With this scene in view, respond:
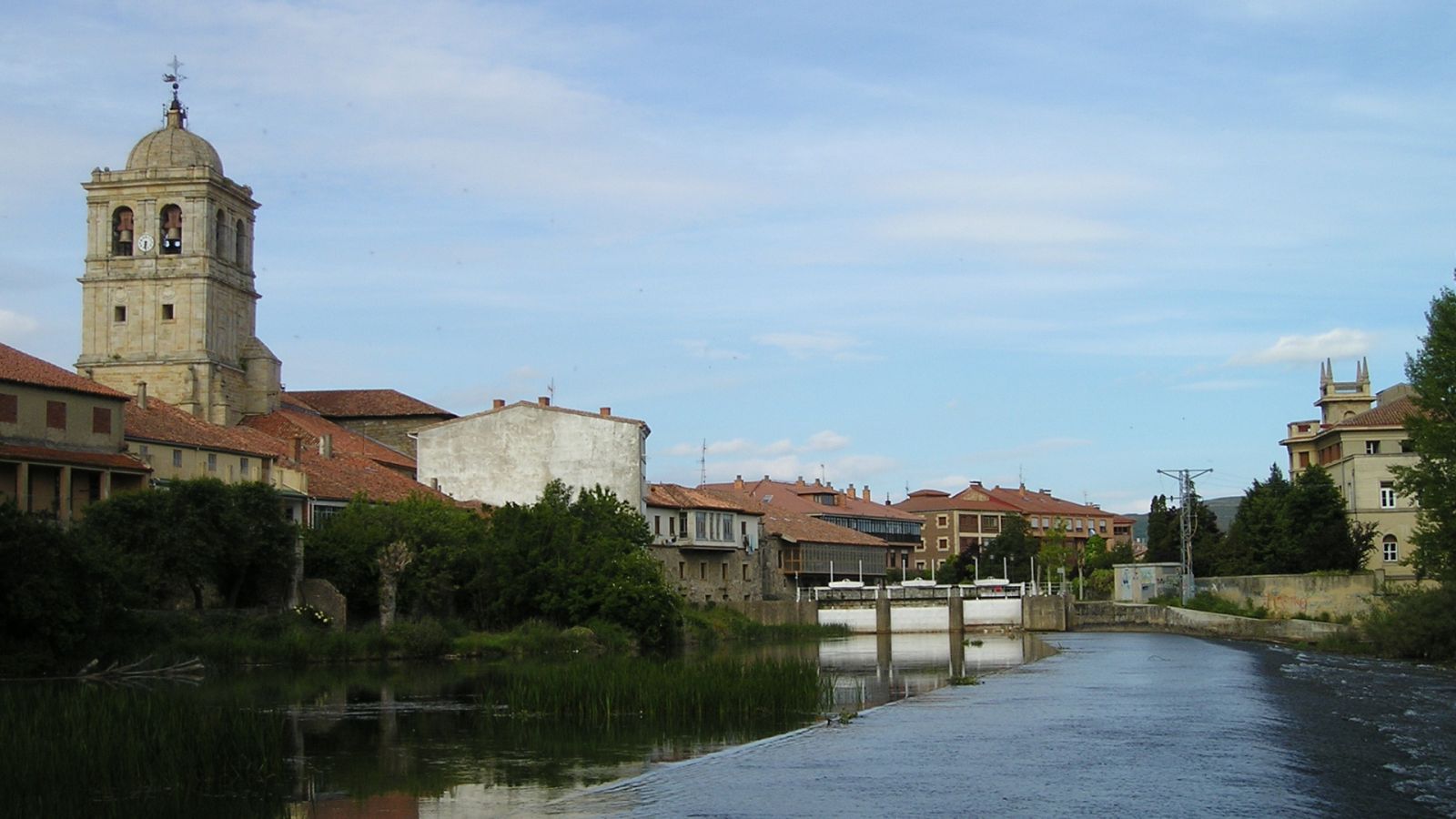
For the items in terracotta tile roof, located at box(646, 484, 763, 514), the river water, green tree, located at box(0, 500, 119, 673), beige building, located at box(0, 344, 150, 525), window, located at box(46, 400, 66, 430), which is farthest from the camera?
terracotta tile roof, located at box(646, 484, 763, 514)

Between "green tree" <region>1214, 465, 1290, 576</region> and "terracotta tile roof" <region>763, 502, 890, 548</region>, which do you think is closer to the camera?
"green tree" <region>1214, 465, 1290, 576</region>

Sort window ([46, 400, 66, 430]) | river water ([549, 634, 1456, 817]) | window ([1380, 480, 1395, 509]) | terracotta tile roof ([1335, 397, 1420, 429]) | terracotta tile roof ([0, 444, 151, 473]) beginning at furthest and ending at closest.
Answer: terracotta tile roof ([1335, 397, 1420, 429]), window ([1380, 480, 1395, 509]), window ([46, 400, 66, 430]), terracotta tile roof ([0, 444, 151, 473]), river water ([549, 634, 1456, 817])

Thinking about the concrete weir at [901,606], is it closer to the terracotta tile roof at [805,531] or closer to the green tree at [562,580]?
the terracotta tile roof at [805,531]

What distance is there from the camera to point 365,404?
93500 millimetres

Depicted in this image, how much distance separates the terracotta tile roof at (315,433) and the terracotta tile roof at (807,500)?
37228 millimetres

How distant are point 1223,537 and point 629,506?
39.2m

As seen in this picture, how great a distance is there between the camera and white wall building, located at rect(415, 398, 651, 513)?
256 ft

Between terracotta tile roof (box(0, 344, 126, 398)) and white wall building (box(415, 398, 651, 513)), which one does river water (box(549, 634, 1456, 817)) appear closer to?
terracotta tile roof (box(0, 344, 126, 398))

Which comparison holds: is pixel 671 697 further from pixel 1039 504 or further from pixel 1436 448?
pixel 1039 504

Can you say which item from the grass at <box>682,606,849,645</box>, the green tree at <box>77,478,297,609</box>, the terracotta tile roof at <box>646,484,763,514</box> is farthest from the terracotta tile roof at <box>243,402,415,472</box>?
the green tree at <box>77,478,297,609</box>

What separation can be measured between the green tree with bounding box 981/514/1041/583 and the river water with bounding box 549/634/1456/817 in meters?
85.2

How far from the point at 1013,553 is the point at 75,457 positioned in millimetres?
84726

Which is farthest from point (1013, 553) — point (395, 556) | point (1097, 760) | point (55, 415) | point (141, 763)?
point (141, 763)

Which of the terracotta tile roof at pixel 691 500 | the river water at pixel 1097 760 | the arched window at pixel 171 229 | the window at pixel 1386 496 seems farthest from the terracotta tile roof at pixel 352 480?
the window at pixel 1386 496
